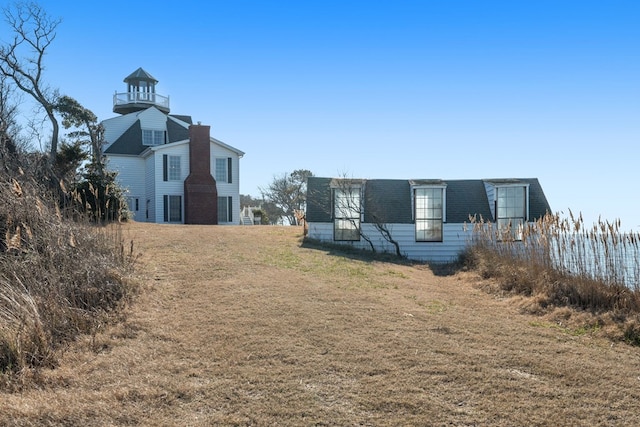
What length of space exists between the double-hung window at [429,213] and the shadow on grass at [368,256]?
1565 mm

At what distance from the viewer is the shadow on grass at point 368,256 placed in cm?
1251

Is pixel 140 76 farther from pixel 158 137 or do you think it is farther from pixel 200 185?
pixel 200 185

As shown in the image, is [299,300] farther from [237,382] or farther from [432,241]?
A: [432,241]

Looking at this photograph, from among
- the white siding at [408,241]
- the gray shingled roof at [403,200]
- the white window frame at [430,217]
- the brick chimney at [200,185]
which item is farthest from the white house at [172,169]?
the white window frame at [430,217]

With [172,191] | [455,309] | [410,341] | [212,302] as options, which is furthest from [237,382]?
[172,191]

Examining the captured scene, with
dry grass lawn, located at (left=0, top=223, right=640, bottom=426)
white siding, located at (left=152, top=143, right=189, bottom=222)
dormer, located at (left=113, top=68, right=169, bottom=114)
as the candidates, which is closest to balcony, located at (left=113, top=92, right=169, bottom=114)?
dormer, located at (left=113, top=68, right=169, bottom=114)

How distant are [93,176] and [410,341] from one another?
51.3ft

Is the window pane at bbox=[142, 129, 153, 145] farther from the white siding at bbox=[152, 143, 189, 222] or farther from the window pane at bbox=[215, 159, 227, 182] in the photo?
the window pane at bbox=[215, 159, 227, 182]

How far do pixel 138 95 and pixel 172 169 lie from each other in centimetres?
854

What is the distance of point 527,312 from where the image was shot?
7.35m

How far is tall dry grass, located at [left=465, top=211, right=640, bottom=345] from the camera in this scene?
6977 mm

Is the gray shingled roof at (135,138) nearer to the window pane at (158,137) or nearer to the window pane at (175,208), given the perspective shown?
the window pane at (158,137)

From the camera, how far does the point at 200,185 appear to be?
22.8m

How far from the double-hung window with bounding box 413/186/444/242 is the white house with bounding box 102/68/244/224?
37.9ft
